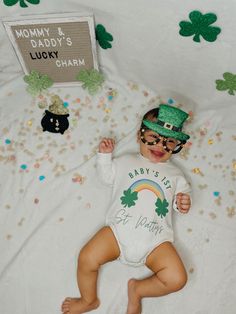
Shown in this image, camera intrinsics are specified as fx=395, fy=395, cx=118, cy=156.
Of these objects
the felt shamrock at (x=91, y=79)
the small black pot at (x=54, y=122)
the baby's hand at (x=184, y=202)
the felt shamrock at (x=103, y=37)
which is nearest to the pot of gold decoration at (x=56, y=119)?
the small black pot at (x=54, y=122)

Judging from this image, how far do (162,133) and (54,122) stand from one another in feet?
1.46

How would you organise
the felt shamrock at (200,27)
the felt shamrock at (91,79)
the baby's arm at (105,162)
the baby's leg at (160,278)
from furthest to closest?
the felt shamrock at (91,79), the baby's arm at (105,162), the baby's leg at (160,278), the felt shamrock at (200,27)

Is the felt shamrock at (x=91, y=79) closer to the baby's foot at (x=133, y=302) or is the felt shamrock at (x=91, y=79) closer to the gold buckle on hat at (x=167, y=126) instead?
the gold buckle on hat at (x=167, y=126)

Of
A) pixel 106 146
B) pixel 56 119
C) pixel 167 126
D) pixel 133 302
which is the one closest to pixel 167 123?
pixel 167 126

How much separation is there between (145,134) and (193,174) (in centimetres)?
27

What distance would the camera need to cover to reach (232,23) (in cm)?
111

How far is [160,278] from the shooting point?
1.25 metres

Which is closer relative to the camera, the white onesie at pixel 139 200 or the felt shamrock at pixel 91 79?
the white onesie at pixel 139 200

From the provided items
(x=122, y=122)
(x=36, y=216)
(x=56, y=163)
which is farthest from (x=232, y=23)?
(x=36, y=216)

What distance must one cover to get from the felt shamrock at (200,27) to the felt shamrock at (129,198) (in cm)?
52

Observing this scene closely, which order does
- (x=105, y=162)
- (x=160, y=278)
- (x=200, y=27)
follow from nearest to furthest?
(x=200, y=27) → (x=160, y=278) → (x=105, y=162)

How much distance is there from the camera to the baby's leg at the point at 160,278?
4.07 feet

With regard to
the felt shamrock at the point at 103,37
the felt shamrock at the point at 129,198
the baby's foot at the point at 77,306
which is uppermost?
the felt shamrock at the point at 103,37

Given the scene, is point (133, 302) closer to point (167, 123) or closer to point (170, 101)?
point (167, 123)
